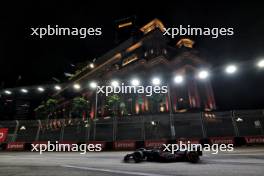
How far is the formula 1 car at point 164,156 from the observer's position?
9.14 meters

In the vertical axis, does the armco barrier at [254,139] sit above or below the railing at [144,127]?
below

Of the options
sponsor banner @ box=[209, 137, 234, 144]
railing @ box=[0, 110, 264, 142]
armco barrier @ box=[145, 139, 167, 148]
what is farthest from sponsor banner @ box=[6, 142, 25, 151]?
sponsor banner @ box=[209, 137, 234, 144]

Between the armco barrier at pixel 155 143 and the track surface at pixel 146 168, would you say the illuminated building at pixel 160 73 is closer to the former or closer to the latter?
the armco barrier at pixel 155 143

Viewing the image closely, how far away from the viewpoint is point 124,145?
702 inches

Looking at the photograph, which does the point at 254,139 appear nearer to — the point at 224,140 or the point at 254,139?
the point at 254,139

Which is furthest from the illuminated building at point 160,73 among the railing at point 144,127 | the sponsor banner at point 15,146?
the sponsor banner at point 15,146

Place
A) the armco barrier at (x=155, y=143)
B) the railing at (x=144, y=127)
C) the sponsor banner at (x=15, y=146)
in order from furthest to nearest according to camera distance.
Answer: the sponsor banner at (x=15, y=146) → the armco barrier at (x=155, y=143) → the railing at (x=144, y=127)

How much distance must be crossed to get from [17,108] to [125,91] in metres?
83.4

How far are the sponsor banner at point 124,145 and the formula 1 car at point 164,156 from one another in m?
7.67

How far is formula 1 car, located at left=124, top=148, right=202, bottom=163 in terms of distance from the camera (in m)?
9.14

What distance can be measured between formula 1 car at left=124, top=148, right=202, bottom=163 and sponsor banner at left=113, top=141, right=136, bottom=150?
7.67m

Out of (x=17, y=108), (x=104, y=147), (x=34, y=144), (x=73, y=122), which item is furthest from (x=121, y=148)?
(x=17, y=108)

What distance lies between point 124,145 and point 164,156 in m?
8.97

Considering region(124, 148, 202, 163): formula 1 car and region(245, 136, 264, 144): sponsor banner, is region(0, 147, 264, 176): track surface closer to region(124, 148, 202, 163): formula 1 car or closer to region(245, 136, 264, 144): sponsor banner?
region(124, 148, 202, 163): formula 1 car
